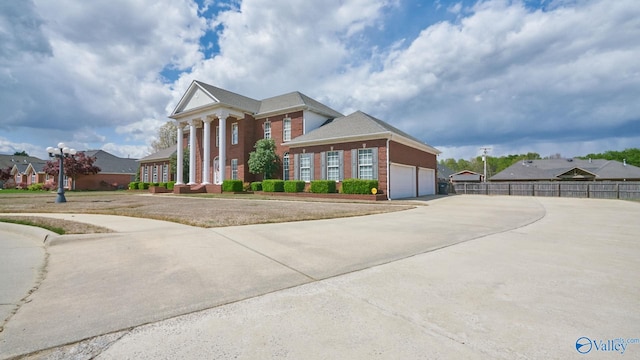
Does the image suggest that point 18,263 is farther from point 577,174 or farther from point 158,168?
point 577,174

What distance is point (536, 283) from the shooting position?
3.68m

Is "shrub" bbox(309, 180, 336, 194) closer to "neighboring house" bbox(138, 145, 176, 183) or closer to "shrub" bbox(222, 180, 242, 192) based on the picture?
"shrub" bbox(222, 180, 242, 192)

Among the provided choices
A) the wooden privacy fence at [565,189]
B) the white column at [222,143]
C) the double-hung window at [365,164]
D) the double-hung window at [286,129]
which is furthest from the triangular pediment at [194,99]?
the wooden privacy fence at [565,189]

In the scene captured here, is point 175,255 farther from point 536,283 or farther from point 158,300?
point 536,283

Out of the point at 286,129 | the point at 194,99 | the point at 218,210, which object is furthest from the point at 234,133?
the point at 218,210

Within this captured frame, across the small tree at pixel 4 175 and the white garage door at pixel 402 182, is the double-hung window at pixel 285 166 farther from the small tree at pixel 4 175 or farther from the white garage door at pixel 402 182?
the small tree at pixel 4 175

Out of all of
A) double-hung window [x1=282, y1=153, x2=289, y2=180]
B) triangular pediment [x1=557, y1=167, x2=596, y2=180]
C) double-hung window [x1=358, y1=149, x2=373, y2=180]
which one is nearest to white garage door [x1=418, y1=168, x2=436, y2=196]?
double-hung window [x1=358, y1=149, x2=373, y2=180]

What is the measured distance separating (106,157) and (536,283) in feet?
212

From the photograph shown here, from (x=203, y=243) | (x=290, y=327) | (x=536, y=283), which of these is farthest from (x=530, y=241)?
(x=203, y=243)

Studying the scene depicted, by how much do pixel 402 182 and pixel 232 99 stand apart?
20265mm

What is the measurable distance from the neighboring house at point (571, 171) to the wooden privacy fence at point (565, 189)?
427 inches

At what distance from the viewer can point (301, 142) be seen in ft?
80.3

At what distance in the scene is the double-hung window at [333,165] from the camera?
22891mm

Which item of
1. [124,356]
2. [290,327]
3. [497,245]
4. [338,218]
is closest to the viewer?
[124,356]
